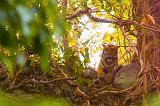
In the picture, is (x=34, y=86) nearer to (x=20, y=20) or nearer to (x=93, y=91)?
(x=93, y=91)

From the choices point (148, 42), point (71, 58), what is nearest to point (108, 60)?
point (148, 42)

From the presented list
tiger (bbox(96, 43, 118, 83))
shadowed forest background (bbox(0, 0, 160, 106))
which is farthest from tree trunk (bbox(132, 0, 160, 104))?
tiger (bbox(96, 43, 118, 83))

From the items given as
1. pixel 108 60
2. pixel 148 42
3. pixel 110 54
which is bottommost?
pixel 108 60

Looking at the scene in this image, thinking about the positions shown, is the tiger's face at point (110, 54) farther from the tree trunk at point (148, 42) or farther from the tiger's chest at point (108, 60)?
the tree trunk at point (148, 42)

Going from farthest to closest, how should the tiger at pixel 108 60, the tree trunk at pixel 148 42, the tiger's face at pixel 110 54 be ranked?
the tiger's face at pixel 110 54
the tiger at pixel 108 60
the tree trunk at pixel 148 42

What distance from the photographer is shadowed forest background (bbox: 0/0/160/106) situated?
133 centimetres

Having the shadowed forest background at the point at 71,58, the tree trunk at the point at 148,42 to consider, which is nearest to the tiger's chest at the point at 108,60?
the shadowed forest background at the point at 71,58

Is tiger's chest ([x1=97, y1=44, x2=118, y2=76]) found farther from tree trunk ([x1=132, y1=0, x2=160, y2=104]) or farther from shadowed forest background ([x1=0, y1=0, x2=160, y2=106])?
tree trunk ([x1=132, y1=0, x2=160, y2=104])

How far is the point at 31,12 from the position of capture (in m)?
1.28

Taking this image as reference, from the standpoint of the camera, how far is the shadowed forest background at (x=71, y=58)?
1326 mm

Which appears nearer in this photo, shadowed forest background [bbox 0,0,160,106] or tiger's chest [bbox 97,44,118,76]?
shadowed forest background [bbox 0,0,160,106]

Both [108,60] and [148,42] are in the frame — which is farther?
[108,60]

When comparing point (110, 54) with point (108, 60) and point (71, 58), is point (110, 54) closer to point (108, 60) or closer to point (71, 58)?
point (108, 60)

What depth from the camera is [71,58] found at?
14.8 feet
